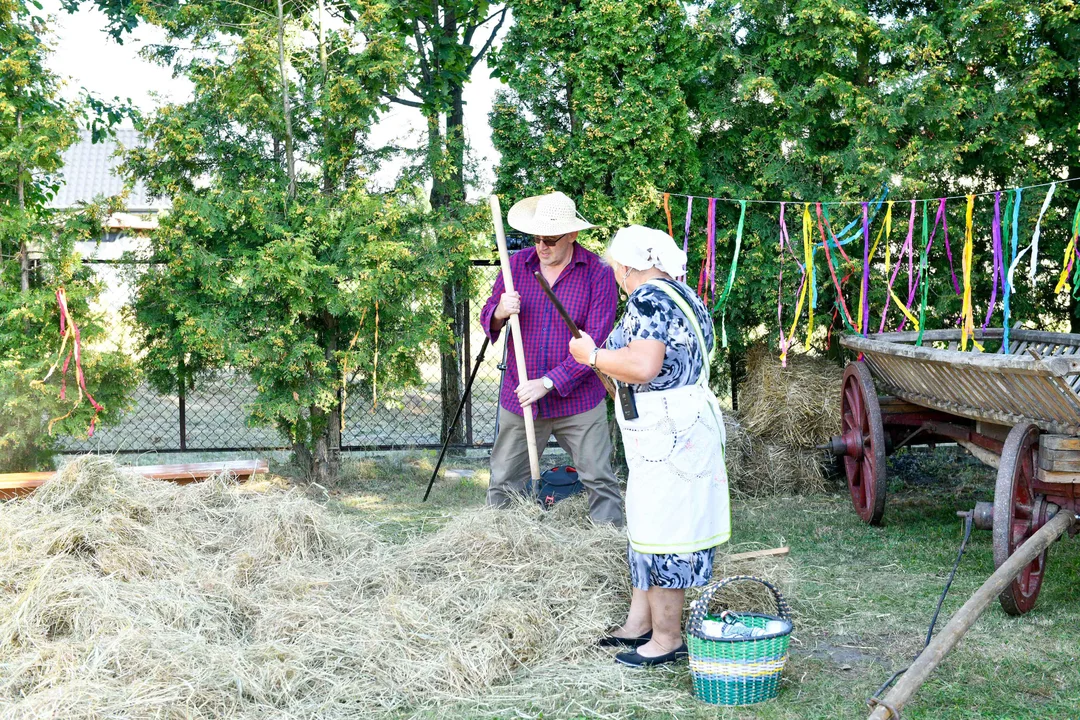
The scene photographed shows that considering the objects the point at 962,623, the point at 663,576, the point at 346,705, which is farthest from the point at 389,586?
the point at 962,623

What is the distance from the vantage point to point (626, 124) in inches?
254

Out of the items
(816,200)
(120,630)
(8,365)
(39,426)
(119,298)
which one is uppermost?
(816,200)

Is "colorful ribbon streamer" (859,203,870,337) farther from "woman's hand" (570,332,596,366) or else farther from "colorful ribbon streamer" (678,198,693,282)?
"woman's hand" (570,332,596,366)

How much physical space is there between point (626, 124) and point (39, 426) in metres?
4.09

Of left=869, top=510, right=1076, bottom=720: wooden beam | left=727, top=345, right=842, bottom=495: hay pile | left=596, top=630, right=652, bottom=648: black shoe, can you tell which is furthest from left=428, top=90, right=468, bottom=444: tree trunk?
left=869, top=510, right=1076, bottom=720: wooden beam

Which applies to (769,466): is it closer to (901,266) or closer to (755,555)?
(901,266)

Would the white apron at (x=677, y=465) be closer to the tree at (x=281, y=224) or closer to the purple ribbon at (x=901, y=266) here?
the purple ribbon at (x=901, y=266)

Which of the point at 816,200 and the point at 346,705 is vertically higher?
the point at 816,200

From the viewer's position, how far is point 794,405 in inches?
250

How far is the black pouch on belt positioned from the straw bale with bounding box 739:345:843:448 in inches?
130

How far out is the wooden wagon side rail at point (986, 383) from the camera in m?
3.73

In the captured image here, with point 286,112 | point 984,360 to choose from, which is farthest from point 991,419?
point 286,112

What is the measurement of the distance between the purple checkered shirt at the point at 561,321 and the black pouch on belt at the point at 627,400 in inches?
47.1

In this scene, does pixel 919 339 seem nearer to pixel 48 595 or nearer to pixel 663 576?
pixel 663 576
